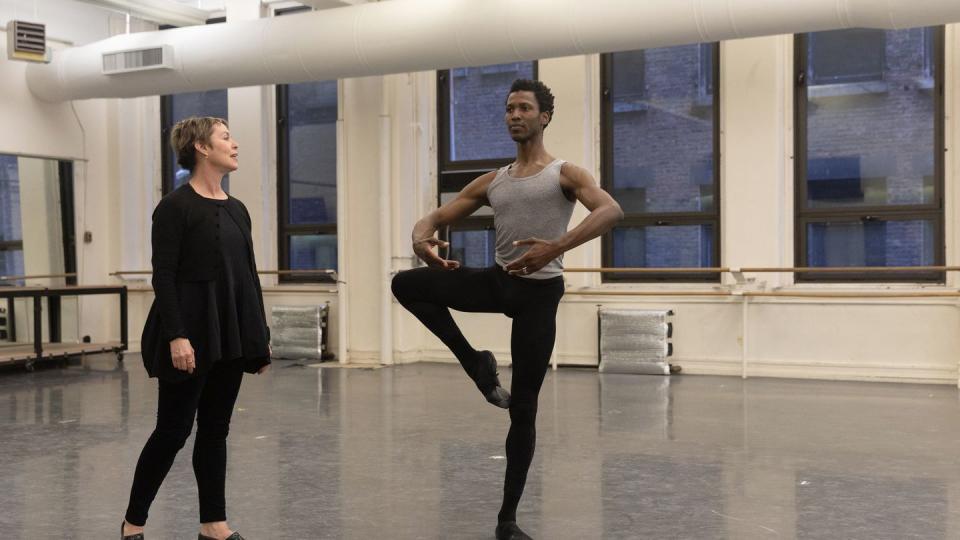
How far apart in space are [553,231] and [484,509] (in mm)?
1126

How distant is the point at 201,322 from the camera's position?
111 inches

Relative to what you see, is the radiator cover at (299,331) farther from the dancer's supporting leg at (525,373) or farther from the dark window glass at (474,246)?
the dancer's supporting leg at (525,373)

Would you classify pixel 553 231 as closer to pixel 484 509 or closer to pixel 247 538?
pixel 484 509

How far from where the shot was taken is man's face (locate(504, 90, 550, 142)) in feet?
10.0

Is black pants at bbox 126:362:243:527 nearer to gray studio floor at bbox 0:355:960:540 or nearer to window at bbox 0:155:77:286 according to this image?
gray studio floor at bbox 0:355:960:540

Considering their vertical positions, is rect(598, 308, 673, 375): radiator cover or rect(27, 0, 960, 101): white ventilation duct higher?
rect(27, 0, 960, 101): white ventilation duct

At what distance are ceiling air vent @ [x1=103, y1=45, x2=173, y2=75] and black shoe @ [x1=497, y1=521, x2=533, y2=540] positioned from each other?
5.97 metres

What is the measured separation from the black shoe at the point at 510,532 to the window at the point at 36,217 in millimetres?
7229

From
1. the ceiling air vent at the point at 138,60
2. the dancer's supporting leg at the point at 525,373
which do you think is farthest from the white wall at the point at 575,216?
the dancer's supporting leg at the point at 525,373

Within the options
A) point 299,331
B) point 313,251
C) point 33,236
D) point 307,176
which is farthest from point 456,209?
point 33,236

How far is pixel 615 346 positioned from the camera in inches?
304

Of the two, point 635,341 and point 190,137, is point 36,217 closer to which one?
point 635,341

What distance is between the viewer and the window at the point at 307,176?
934 cm

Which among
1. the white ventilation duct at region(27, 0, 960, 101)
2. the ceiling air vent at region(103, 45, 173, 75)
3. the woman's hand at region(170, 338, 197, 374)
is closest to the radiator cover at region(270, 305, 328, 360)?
the white ventilation duct at region(27, 0, 960, 101)
